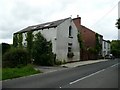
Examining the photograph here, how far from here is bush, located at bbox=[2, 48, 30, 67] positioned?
24.3m

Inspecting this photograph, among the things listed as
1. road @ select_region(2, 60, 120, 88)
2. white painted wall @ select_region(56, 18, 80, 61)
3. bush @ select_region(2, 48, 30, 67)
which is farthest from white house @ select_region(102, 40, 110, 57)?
road @ select_region(2, 60, 120, 88)

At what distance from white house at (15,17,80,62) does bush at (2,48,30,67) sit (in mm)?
11029

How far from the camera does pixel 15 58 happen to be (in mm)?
24844

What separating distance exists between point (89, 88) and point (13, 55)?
14.2 m

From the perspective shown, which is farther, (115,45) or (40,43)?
(115,45)

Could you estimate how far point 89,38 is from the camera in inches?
1996

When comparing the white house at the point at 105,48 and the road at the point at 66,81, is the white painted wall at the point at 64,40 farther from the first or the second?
the white house at the point at 105,48

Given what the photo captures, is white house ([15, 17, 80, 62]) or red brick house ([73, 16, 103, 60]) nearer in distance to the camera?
white house ([15, 17, 80, 62])

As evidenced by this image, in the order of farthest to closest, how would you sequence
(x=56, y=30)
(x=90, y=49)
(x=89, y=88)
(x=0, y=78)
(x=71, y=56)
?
(x=90, y=49) < (x=71, y=56) < (x=56, y=30) < (x=0, y=78) < (x=89, y=88)

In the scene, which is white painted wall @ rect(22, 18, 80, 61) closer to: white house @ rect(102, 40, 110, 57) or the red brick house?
the red brick house

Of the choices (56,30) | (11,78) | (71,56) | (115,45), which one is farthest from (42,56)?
(115,45)

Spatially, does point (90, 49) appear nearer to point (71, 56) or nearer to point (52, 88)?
point (71, 56)

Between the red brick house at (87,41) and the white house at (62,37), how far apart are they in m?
3.84

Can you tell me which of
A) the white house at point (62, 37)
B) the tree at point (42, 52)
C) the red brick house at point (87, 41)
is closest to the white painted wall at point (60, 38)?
the white house at point (62, 37)
